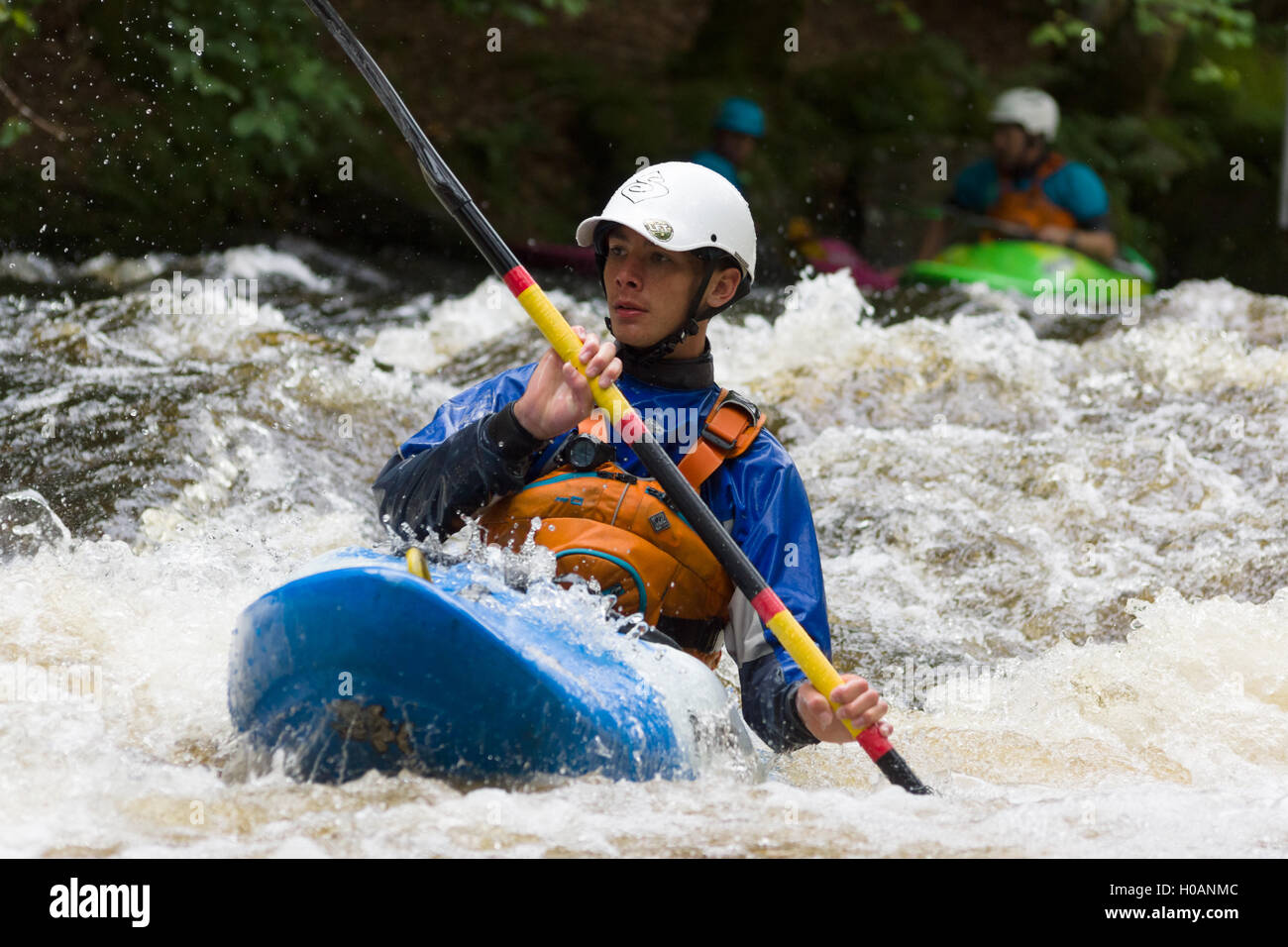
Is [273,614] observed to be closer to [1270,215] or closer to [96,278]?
[96,278]

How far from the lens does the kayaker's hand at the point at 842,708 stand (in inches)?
92.7

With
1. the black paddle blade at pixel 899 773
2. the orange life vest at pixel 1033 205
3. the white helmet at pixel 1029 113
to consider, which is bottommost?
the black paddle blade at pixel 899 773

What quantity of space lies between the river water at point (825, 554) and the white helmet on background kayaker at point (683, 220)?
89 centimetres

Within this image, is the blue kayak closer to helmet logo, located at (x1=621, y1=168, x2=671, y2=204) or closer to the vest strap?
the vest strap

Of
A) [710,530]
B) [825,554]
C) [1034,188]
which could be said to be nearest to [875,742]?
[710,530]

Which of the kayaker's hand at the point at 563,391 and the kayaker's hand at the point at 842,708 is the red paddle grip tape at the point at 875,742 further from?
the kayaker's hand at the point at 563,391

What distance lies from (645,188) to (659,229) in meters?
0.11

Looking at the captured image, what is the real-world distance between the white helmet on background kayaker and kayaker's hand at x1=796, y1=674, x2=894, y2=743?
684 mm

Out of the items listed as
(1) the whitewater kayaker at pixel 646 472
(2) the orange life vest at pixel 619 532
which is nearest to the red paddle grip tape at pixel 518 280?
(1) the whitewater kayaker at pixel 646 472

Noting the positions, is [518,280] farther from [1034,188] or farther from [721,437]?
[1034,188]

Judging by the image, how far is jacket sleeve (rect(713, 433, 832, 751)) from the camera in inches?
98.7

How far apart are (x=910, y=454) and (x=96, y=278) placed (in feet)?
14.0

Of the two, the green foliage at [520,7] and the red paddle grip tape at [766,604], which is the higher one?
the green foliage at [520,7]

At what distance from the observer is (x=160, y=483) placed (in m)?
4.26
